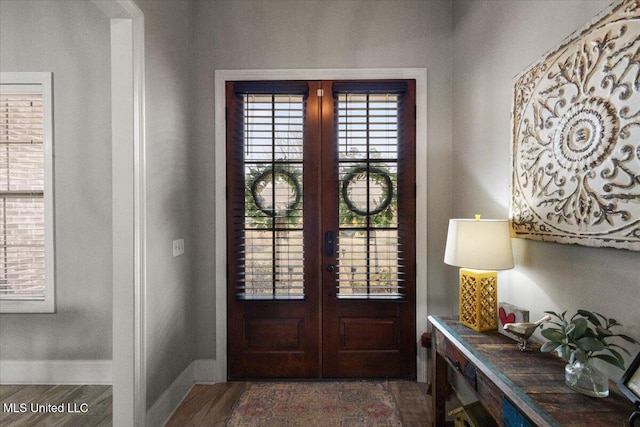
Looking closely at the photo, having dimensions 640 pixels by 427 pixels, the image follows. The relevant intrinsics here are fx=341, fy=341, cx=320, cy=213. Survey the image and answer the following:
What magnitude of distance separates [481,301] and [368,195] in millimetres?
1198

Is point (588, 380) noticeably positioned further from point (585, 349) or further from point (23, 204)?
point (23, 204)

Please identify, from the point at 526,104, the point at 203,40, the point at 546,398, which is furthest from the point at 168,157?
the point at 546,398

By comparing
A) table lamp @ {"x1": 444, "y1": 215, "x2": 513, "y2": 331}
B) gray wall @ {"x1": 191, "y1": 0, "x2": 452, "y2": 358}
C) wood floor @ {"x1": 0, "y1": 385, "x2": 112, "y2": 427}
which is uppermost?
gray wall @ {"x1": 191, "y1": 0, "x2": 452, "y2": 358}

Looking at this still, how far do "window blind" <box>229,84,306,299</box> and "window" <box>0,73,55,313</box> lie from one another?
5.18 feet

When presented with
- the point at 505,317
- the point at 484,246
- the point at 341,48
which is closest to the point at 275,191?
the point at 341,48

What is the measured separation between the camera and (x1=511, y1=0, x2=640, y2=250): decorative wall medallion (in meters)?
1.13

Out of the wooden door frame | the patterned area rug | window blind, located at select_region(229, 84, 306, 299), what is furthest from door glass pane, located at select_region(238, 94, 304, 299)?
the patterned area rug

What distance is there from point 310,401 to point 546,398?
1728 mm

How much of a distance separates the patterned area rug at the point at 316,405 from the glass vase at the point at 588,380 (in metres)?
1.37

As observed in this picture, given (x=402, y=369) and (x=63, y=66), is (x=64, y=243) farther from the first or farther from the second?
(x=402, y=369)

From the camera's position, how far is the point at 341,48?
8.91 feet

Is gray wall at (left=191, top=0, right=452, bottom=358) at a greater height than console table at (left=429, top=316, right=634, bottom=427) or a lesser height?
greater

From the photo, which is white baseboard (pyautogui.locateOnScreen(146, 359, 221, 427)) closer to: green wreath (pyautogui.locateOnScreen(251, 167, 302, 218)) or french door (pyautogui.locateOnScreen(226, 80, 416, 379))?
french door (pyautogui.locateOnScreen(226, 80, 416, 379))

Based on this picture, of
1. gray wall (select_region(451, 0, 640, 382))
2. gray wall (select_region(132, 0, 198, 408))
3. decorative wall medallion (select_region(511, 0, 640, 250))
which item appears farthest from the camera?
gray wall (select_region(132, 0, 198, 408))
